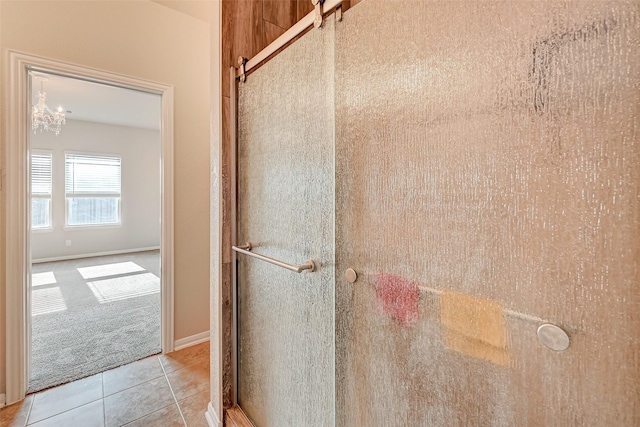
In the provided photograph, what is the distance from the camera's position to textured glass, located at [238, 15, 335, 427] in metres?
1.00

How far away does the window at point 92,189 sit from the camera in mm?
5203

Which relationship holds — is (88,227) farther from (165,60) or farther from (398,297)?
(398,297)

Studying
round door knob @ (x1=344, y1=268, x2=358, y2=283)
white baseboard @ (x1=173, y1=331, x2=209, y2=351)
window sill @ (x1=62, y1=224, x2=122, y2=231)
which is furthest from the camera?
window sill @ (x1=62, y1=224, x2=122, y2=231)

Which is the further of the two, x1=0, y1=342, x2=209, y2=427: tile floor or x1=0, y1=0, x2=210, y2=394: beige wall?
x1=0, y1=0, x2=210, y2=394: beige wall

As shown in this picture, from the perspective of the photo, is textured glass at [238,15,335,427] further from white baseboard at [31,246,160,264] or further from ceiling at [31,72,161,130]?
white baseboard at [31,246,160,264]

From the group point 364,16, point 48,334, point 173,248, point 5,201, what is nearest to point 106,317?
point 48,334

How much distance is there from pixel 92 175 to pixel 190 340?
4944 mm

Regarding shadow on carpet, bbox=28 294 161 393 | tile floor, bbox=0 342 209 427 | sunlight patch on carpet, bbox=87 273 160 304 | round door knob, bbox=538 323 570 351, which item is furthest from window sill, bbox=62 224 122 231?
round door knob, bbox=538 323 570 351

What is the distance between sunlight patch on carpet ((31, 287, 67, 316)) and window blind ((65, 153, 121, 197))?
2.59 m

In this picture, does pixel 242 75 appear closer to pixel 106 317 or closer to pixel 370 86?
pixel 370 86

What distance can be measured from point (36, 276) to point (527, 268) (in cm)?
575

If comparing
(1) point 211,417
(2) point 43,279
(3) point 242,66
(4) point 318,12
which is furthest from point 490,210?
(2) point 43,279

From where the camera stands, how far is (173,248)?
216 centimetres

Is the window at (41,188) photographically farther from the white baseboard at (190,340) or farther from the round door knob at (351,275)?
the round door knob at (351,275)
